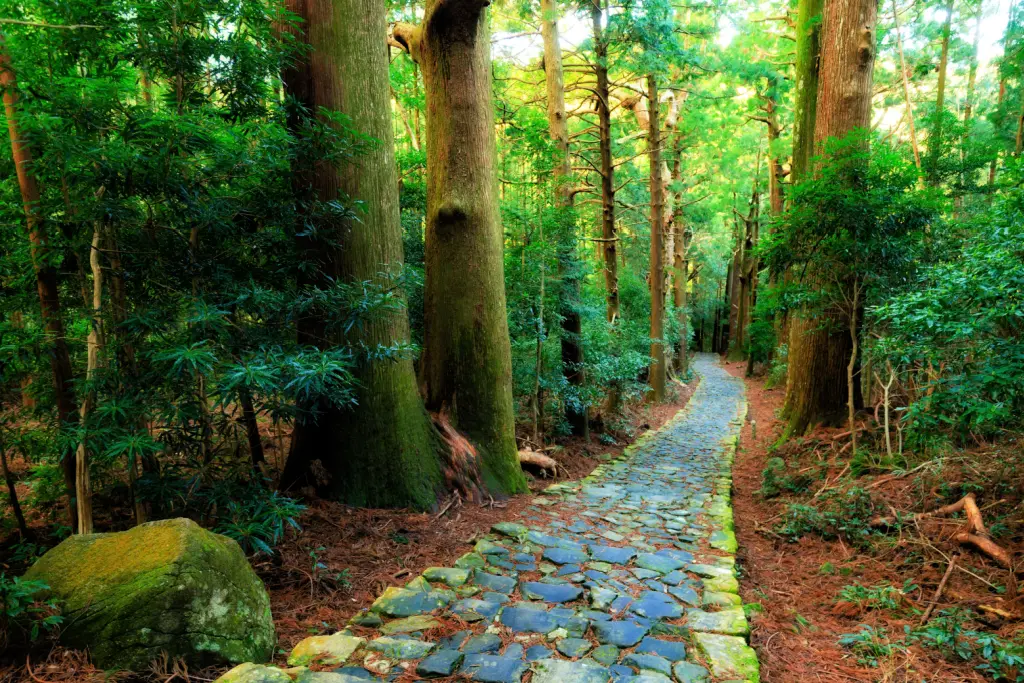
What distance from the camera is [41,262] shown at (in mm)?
3236

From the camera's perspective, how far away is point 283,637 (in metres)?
2.81

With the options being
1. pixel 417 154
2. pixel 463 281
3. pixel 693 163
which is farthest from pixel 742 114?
pixel 463 281

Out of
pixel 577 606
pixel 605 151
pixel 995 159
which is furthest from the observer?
pixel 995 159

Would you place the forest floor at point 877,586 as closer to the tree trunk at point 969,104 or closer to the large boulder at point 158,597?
the large boulder at point 158,597

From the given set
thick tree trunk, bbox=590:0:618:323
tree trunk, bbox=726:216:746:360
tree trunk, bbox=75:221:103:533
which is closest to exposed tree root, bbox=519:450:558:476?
tree trunk, bbox=75:221:103:533

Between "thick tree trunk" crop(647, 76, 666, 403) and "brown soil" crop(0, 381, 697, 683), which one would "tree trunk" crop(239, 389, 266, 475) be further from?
"thick tree trunk" crop(647, 76, 666, 403)

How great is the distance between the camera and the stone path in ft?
8.36

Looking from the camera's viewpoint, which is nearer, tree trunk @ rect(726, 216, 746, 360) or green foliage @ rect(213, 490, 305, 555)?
green foliage @ rect(213, 490, 305, 555)

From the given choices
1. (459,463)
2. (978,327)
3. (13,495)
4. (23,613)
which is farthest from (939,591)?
(13,495)

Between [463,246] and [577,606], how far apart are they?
359 cm

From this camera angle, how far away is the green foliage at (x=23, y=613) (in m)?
2.21

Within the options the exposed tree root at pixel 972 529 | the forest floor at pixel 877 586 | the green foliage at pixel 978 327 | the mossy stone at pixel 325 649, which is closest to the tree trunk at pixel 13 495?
the mossy stone at pixel 325 649

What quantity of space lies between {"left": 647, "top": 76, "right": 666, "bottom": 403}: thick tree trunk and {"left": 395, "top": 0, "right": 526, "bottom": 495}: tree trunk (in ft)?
25.4

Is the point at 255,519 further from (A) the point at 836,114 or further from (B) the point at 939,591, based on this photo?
(A) the point at 836,114
